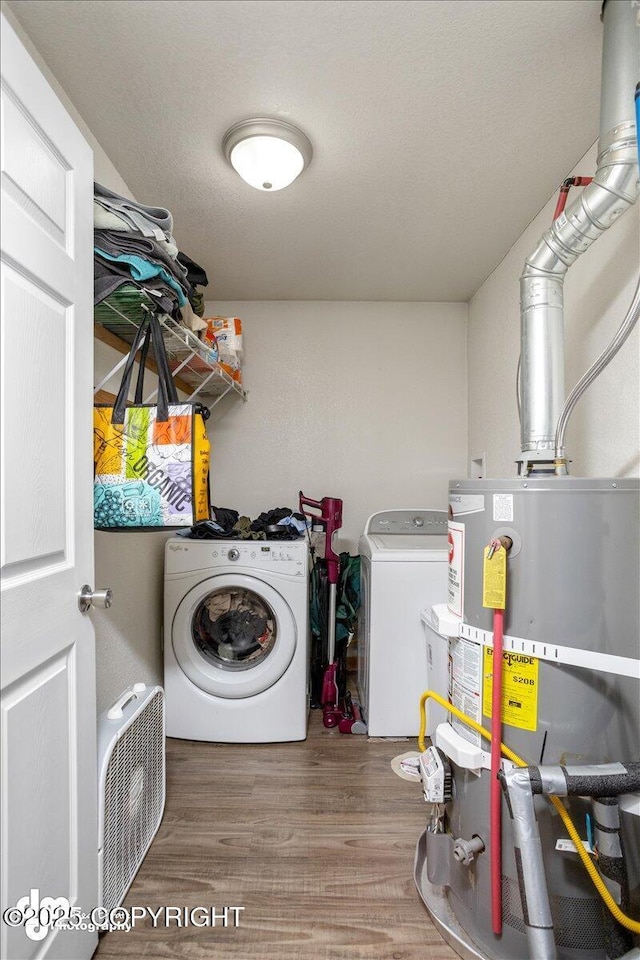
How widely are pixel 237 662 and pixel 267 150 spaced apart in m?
2.03

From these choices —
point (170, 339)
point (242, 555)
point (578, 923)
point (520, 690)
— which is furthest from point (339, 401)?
point (578, 923)

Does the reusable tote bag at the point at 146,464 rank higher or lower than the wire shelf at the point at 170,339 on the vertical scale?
lower

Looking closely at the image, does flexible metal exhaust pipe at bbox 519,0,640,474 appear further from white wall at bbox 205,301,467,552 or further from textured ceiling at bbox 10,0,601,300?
white wall at bbox 205,301,467,552

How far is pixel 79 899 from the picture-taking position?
1119 millimetres

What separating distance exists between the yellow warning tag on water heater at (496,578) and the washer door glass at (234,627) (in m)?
1.31

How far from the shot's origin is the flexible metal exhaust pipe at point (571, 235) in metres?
1.17

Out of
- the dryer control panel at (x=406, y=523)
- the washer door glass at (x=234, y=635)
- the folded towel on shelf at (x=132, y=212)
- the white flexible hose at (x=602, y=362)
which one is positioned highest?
the folded towel on shelf at (x=132, y=212)

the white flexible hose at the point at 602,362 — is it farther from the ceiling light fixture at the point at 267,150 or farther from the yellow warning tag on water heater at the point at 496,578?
the ceiling light fixture at the point at 267,150

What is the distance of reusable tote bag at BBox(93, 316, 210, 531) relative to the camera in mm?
1318

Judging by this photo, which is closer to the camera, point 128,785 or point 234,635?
point 128,785

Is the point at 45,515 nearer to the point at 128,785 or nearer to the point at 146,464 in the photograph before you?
Answer: the point at 146,464

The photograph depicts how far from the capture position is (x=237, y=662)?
2271 mm

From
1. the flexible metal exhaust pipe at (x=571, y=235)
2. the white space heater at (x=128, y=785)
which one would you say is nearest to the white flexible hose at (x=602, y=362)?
the flexible metal exhaust pipe at (x=571, y=235)
